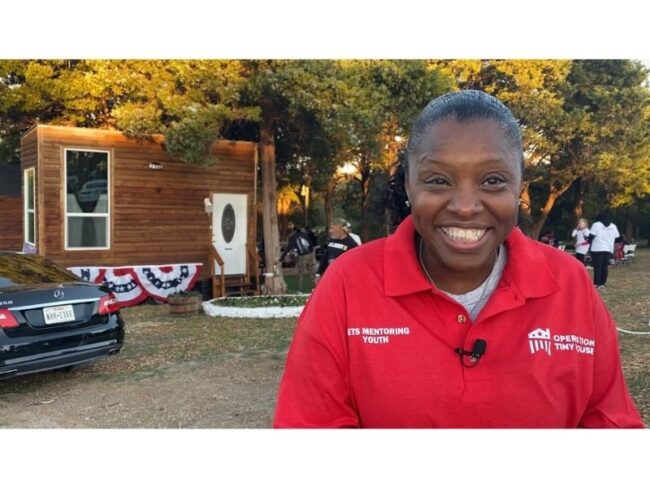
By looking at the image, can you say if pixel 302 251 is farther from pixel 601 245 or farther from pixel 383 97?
pixel 601 245

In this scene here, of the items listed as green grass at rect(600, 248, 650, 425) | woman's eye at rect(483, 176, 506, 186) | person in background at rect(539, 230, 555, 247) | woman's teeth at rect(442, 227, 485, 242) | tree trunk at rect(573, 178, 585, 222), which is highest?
tree trunk at rect(573, 178, 585, 222)

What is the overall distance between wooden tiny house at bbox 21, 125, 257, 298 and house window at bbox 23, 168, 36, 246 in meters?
0.04

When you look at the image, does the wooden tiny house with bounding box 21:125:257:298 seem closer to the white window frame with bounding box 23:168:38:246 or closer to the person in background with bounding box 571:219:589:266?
the white window frame with bounding box 23:168:38:246

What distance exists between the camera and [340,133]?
9328 mm

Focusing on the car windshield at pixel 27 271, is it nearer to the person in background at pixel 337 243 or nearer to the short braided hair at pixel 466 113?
the person in background at pixel 337 243

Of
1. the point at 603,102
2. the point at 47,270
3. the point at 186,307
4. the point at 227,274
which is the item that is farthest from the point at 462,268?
the point at 603,102

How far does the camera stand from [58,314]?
4.64 meters

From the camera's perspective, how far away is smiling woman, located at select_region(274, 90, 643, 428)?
1147 mm

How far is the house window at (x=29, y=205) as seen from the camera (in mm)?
9750

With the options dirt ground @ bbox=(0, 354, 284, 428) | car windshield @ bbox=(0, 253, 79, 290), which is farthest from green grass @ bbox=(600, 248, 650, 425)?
car windshield @ bbox=(0, 253, 79, 290)

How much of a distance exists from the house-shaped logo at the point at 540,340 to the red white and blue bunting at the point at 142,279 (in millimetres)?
9064

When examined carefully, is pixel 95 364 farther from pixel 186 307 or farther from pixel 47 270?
pixel 186 307

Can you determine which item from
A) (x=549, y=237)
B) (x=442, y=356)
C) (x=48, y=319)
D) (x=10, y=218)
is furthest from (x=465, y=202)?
(x=549, y=237)

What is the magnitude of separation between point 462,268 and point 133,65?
28.6 ft
